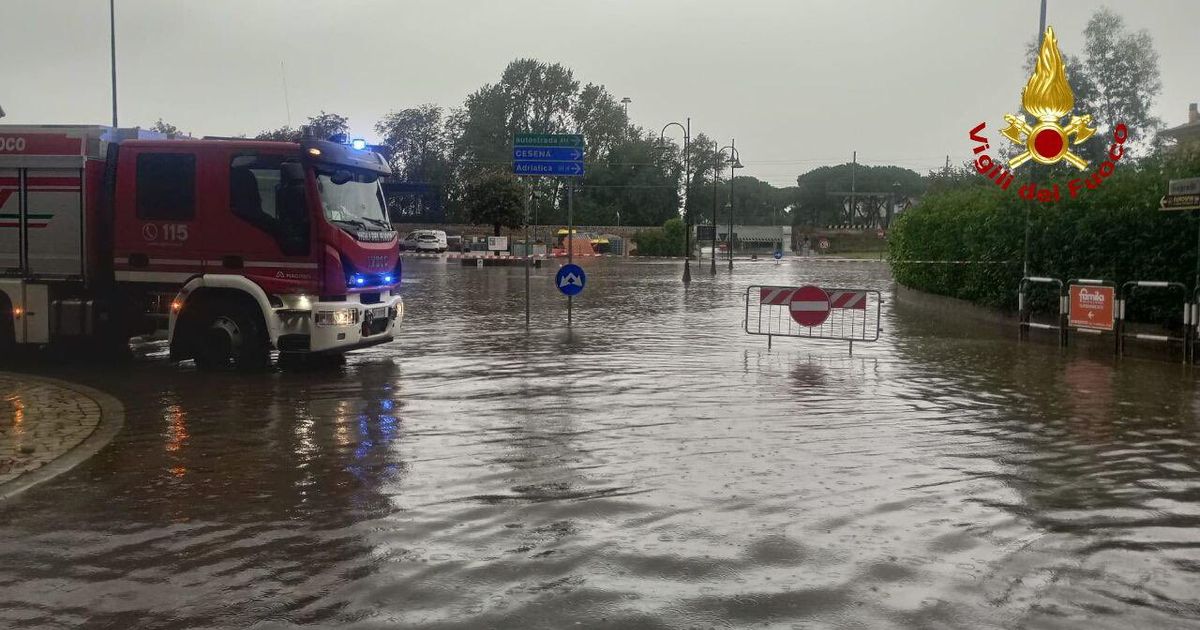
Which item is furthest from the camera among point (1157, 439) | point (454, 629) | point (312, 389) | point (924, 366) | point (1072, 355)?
point (1072, 355)

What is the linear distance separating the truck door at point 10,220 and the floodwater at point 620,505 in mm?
1856

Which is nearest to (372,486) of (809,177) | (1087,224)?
(1087,224)

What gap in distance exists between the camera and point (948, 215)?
26.6m

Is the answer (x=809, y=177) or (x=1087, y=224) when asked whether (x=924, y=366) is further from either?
(x=809, y=177)

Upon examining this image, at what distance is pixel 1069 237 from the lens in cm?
1991

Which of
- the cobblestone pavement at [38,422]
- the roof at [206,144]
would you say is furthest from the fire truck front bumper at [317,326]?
the cobblestone pavement at [38,422]

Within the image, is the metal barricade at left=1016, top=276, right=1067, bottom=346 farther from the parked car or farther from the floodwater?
the parked car

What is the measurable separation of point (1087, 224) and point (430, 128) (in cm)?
9815

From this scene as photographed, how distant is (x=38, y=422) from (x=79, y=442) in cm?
120

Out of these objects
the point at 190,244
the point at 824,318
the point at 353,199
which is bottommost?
the point at 824,318

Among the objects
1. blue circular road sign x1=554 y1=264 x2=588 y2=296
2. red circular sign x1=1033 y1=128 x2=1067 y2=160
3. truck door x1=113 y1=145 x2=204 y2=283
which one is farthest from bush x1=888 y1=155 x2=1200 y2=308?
truck door x1=113 y1=145 x2=204 y2=283

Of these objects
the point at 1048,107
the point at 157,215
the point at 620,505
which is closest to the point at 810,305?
the point at 1048,107

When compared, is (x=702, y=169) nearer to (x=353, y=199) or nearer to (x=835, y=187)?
(x=835, y=187)

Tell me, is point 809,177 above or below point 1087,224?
above
